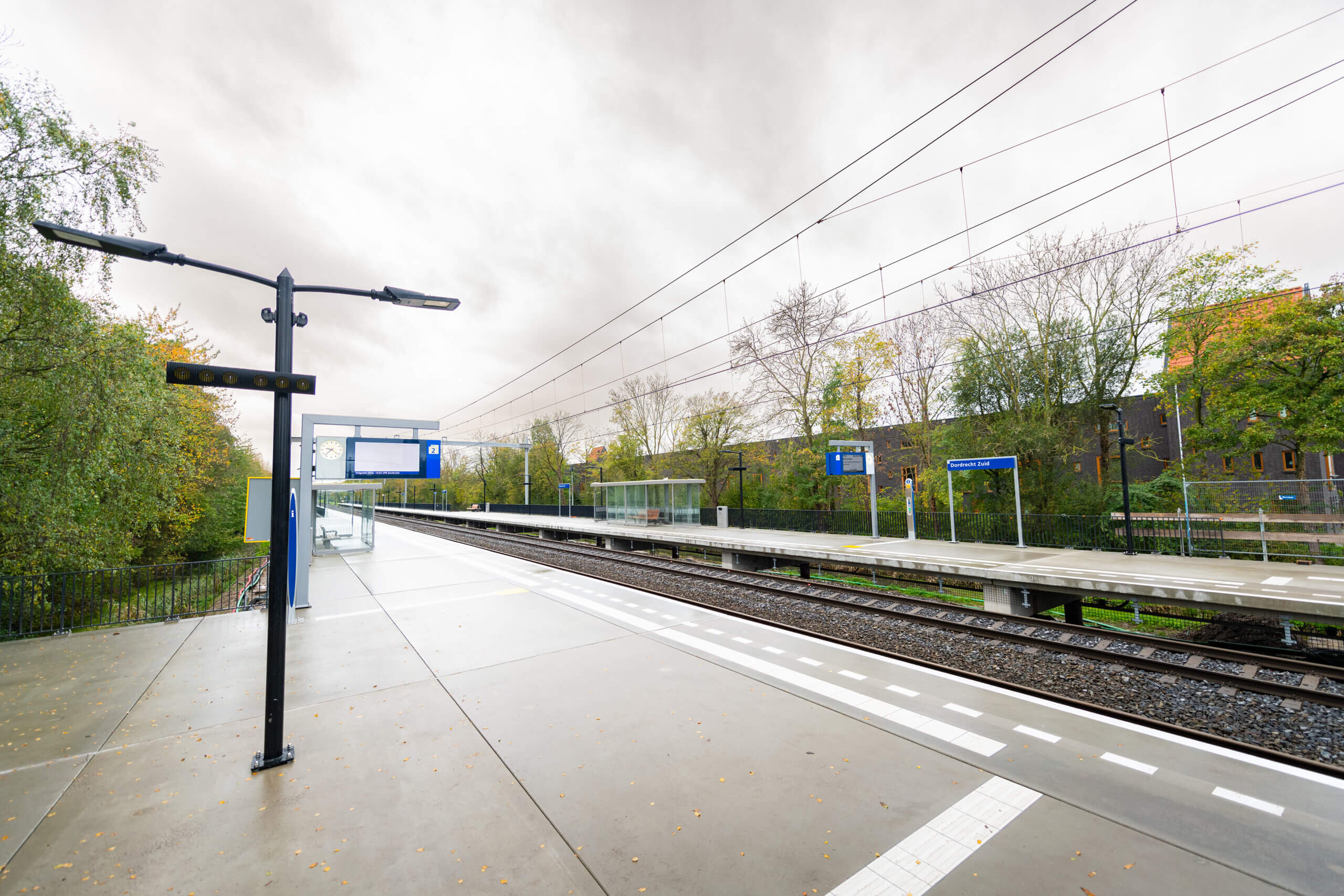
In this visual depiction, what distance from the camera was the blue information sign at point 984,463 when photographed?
17.2 meters

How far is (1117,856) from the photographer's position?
318 cm

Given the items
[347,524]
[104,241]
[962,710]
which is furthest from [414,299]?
[347,524]

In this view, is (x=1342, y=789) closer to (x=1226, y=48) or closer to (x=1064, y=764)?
(x=1064, y=764)

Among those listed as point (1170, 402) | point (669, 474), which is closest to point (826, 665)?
point (1170, 402)

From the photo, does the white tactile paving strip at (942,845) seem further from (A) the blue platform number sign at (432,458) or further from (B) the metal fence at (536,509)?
(B) the metal fence at (536,509)

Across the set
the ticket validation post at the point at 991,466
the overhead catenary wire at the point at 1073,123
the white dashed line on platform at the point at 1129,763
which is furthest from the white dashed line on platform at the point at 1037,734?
the ticket validation post at the point at 991,466

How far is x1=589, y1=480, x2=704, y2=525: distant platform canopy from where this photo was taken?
95.1 feet

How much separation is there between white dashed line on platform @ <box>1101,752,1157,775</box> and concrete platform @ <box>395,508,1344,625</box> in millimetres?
7028

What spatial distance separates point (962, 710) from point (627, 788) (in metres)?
3.59

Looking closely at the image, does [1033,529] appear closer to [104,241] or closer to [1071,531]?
[1071,531]

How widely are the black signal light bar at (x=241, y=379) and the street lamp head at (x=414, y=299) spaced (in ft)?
3.88

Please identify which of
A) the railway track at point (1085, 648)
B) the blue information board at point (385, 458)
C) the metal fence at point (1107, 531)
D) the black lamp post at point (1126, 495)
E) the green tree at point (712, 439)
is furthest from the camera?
the green tree at point (712, 439)

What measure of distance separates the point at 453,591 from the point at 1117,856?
492 inches

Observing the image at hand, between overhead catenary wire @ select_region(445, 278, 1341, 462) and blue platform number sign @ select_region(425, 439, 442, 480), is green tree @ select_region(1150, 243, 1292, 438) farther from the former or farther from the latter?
blue platform number sign @ select_region(425, 439, 442, 480)
